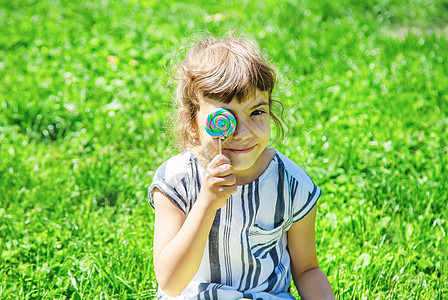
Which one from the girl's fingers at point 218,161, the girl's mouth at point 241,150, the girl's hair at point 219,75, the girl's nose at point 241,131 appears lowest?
the girl's mouth at point 241,150

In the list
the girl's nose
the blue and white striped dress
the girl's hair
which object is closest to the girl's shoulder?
the blue and white striped dress

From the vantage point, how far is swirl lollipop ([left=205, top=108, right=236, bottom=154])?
175 cm

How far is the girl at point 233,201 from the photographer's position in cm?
181

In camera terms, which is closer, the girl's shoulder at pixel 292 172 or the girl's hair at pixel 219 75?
the girl's hair at pixel 219 75

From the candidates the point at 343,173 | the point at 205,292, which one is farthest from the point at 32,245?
the point at 343,173

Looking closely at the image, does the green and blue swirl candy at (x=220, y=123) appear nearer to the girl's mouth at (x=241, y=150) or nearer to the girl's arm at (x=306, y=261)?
the girl's mouth at (x=241, y=150)

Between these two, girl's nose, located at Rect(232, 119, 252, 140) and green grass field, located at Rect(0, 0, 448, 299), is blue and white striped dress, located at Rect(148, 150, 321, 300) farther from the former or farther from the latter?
green grass field, located at Rect(0, 0, 448, 299)

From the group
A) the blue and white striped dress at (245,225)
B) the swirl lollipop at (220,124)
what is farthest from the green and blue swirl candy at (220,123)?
the blue and white striped dress at (245,225)

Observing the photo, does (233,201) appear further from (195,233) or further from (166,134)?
(166,134)

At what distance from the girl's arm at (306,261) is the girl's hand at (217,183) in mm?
441

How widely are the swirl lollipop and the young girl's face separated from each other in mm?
55

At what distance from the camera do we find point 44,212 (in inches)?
113

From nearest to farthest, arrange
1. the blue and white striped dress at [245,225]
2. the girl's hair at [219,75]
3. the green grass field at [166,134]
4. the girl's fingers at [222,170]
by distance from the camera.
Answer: the girl's fingers at [222,170]
the girl's hair at [219,75]
the blue and white striped dress at [245,225]
the green grass field at [166,134]

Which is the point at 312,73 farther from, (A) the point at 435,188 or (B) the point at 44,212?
(B) the point at 44,212
